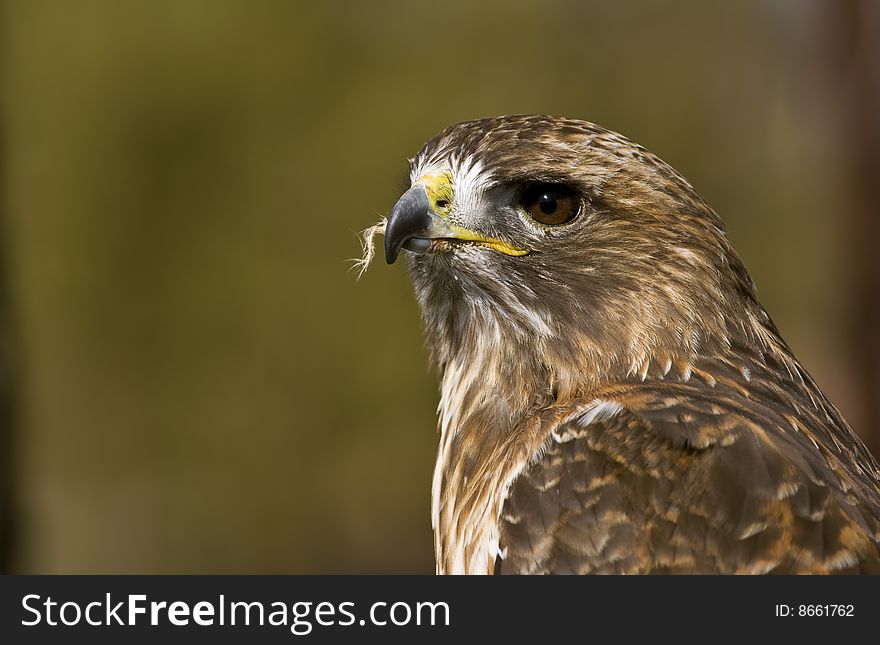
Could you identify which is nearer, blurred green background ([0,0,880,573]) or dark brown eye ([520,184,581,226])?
dark brown eye ([520,184,581,226])

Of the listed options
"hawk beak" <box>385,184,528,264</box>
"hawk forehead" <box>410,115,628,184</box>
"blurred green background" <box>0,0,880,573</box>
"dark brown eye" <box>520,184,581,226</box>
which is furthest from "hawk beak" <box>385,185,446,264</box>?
"blurred green background" <box>0,0,880,573</box>

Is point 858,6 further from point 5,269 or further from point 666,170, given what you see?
point 5,269

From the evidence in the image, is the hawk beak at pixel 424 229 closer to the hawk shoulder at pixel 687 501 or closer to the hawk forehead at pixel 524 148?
the hawk forehead at pixel 524 148

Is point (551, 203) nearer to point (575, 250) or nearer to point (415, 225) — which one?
point (575, 250)

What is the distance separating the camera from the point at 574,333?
3.90 metres

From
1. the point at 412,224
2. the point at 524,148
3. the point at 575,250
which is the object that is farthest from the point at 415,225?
the point at 575,250

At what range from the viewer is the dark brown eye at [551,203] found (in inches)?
152

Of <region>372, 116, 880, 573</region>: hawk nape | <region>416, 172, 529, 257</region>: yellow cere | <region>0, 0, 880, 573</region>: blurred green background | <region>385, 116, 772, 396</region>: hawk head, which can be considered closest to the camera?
<region>372, 116, 880, 573</region>: hawk nape

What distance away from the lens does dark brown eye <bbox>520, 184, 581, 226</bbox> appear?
3863 mm

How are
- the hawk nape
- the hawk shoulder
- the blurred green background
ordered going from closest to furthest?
the hawk shoulder → the hawk nape → the blurred green background

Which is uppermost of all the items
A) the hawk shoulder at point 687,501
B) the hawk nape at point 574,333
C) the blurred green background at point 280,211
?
the blurred green background at point 280,211

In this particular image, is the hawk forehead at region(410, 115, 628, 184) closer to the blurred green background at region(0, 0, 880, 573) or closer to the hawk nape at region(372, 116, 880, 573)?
the hawk nape at region(372, 116, 880, 573)

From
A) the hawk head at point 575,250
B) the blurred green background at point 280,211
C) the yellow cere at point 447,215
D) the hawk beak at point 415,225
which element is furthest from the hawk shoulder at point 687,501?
the blurred green background at point 280,211

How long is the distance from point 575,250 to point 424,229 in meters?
0.54
